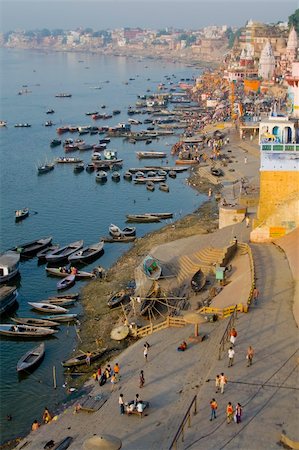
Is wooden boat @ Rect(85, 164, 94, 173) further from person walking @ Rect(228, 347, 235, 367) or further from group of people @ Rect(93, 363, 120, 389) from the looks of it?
person walking @ Rect(228, 347, 235, 367)

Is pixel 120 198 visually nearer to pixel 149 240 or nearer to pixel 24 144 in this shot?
pixel 149 240

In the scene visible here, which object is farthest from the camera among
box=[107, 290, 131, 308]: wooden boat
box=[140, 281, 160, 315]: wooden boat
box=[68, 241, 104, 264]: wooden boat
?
box=[68, 241, 104, 264]: wooden boat

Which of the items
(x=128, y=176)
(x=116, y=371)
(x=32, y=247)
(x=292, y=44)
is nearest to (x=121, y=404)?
(x=116, y=371)

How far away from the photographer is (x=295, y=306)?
87.9 feet

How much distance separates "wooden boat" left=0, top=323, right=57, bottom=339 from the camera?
32469mm

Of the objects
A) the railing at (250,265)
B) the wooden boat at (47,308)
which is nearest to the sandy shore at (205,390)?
the railing at (250,265)

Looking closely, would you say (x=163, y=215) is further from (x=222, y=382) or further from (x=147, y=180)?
(x=222, y=382)

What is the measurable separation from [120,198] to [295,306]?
34.5 metres

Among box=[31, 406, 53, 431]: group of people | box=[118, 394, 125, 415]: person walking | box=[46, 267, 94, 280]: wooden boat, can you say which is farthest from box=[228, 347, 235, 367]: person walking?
box=[46, 267, 94, 280]: wooden boat

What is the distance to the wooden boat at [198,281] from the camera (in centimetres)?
3291

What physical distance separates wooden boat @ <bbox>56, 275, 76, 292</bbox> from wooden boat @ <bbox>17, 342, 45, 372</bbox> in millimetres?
7418

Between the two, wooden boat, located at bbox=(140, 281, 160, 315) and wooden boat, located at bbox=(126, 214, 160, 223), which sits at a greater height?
wooden boat, located at bbox=(140, 281, 160, 315)

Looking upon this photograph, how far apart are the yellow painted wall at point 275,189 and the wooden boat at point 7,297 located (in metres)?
14.1

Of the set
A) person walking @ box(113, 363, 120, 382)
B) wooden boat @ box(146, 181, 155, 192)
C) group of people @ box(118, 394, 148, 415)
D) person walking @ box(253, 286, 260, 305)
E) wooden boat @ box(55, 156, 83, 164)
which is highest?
person walking @ box(253, 286, 260, 305)
